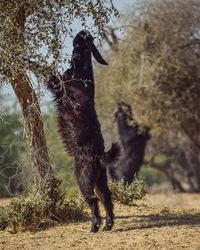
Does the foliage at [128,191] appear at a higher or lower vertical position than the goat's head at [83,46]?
lower

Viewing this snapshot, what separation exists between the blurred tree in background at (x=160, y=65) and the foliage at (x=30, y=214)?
9.38 metres

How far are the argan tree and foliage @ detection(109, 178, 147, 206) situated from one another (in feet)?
7.21

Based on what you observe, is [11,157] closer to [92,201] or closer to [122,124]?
[122,124]

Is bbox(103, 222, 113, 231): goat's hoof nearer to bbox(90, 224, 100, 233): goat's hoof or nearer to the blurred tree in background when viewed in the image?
bbox(90, 224, 100, 233): goat's hoof

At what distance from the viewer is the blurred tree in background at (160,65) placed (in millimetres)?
18484

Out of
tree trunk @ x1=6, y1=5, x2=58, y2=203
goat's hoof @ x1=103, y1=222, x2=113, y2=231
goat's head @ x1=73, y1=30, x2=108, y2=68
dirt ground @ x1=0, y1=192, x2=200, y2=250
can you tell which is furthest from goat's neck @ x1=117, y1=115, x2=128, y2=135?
goat's hoof @ x1=103, y1=222, x2=113, y2=231

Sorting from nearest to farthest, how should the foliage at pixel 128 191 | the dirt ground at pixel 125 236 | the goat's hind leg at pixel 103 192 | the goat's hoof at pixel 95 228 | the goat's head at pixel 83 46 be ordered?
1. the dirt ground at pixel 125 236
2. the goat's hoof at pixel 95 228
3. the goat's hind leg at pixel 103 192
4. the goat's head at pixel 83 46
5. the foliage at pixel 128 191

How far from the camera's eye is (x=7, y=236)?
8.83m

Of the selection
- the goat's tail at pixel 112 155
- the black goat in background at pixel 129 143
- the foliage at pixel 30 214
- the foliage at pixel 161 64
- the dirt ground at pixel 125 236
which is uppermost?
the foliage at pixel 161 64

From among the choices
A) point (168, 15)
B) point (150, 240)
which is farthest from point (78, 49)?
point (168, 15)

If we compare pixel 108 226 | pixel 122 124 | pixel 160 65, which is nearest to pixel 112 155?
pixel 108 226

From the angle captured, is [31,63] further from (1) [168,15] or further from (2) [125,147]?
(1) [168,15]

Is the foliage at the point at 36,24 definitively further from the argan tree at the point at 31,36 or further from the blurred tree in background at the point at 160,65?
the blurred tree in background at the point at 160,65

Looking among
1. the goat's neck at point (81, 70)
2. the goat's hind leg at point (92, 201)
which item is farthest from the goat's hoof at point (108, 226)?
the goat's neck at point (81, 70)
